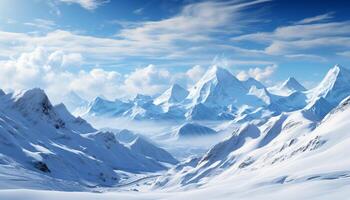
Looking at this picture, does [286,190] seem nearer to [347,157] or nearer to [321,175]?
[321,175]

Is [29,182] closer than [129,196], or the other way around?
[129,196]

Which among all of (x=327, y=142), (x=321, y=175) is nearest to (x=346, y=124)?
(x=327, y=142)

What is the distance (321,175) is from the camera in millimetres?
67688

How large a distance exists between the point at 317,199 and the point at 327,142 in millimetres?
87471

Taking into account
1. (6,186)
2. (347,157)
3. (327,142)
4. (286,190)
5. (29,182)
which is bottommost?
(286,190)

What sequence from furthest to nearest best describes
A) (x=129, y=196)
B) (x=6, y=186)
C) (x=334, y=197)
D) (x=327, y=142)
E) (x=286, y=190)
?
1. (x=327, y=142)
2. (x=6, y=186)
3. (x=129, y=196)
4. (x=286, y=190)
5. (x=334, y=197)

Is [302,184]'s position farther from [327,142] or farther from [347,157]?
[327,142]

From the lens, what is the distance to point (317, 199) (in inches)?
2035

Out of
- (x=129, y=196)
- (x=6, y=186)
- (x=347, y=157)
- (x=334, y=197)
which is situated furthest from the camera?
(x=6, y=186)

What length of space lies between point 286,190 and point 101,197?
984 inches

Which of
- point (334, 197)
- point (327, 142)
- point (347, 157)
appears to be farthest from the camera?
point (327, 142)

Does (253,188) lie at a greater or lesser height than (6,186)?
lesser

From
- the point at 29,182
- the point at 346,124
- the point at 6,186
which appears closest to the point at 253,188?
the point at 6,186

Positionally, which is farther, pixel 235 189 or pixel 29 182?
pixel 29 182
